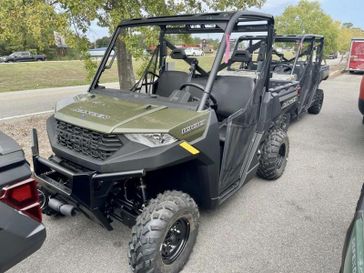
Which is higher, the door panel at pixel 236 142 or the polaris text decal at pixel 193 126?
the polaris text decal at pixel 193 126

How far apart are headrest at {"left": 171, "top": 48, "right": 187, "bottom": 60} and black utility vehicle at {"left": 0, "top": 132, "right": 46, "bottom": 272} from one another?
216cm

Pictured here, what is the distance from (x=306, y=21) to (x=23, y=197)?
70.7ft

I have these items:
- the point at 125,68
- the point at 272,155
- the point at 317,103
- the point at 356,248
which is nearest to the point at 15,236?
the point at 356,248

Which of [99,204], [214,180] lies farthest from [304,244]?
[99,204]

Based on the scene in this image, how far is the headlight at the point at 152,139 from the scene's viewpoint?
2.44m

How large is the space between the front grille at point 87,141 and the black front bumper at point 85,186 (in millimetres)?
154

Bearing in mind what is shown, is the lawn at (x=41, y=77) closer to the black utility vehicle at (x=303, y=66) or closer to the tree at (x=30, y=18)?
the black utility vehicle at (x=303, y=66)

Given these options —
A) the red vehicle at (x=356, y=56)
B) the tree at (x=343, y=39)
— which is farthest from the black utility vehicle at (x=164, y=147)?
the tree at (x=343, y=39)

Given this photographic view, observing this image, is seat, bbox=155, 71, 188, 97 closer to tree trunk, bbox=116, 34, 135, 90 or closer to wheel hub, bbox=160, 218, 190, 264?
wheel hub, bbox=160, 218, 190, 264

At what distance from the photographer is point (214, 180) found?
2916 millimetres

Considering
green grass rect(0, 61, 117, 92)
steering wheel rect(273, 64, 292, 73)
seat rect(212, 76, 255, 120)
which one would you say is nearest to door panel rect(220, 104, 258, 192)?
seat rect(212, 76, 255, 120)

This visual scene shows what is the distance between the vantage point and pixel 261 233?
10.5 feet

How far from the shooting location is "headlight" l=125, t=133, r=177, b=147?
2.44 metres

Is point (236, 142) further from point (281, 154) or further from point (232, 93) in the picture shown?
point (281, 154)
